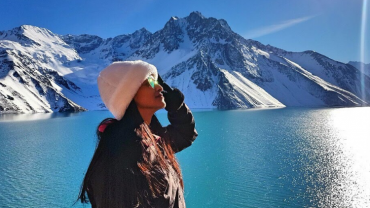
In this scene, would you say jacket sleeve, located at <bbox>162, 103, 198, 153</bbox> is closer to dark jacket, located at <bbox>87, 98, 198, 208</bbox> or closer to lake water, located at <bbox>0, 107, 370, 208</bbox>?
dark jacket, located at <bbox>87, 98, 198, 208</bbox>

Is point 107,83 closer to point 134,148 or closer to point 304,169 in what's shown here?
point 134,148

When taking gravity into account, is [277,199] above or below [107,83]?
below

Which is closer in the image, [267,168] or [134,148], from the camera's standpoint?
[134,148]

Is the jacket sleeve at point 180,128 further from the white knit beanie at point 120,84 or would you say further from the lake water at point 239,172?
the lake water at point 239,172

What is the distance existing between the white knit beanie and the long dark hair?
17 cm

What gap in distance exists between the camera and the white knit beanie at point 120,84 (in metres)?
2.72

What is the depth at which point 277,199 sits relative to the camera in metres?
24.1

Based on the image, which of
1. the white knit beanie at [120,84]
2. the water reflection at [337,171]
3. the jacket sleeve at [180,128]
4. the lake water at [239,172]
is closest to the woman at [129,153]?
the white knit beanie at [120,84]

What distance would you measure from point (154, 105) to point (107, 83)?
2.00ft

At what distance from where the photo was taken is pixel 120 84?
8.98 ft

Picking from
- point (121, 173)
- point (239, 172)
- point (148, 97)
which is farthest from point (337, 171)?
point (121, 173)

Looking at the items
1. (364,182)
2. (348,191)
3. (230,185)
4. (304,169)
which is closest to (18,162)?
(230,185)

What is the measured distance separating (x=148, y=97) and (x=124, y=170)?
100 cm

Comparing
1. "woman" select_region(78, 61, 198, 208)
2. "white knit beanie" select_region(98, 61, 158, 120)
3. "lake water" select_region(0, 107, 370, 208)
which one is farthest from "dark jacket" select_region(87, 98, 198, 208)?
"lake water" select_region(0, 107, 370, 208)
